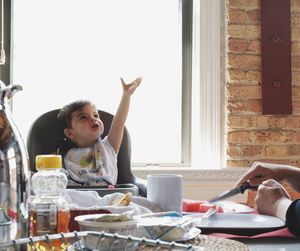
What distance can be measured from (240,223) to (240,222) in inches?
0.7

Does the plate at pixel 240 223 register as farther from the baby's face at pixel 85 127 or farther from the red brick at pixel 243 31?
the red brick at pixel 243 31

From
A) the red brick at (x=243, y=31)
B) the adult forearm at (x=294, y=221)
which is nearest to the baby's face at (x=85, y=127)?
the red brick at (x=243, y=31)

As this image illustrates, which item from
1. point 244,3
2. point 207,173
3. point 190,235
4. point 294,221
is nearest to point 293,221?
point 294,221

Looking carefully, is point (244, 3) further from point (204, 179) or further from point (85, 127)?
point (85, 127)

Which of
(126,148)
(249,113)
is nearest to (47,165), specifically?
(126,148)

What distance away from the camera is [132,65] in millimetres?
3217

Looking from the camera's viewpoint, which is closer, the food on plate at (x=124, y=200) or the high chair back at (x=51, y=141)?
the food on plate at (x=124, y=200)

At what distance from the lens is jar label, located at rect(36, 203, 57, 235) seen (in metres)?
0.85

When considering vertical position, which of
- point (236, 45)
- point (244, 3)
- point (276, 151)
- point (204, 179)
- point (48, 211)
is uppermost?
point (244, 3)

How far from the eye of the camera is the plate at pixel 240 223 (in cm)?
107

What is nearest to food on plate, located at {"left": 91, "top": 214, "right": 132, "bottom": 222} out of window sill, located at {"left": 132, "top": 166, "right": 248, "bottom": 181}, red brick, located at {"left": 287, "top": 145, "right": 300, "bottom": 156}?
window sill, located at {"left": 132, "top": 166, "right": 248, "bottom": 181}

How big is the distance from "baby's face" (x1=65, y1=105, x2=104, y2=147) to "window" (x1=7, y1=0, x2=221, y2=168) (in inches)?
26.5

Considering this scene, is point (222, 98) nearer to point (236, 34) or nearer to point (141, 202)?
point (236, 34)

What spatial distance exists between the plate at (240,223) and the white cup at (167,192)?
0.11m
